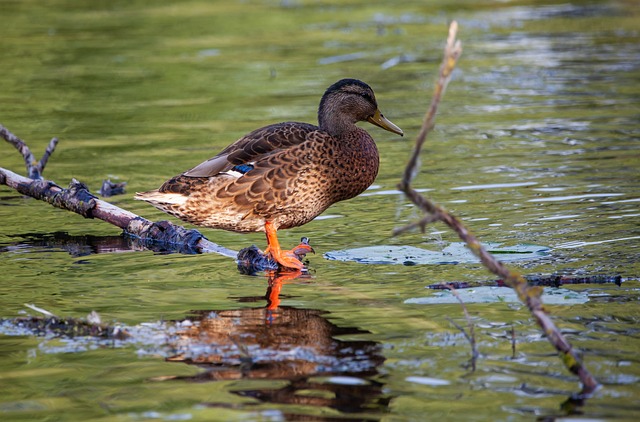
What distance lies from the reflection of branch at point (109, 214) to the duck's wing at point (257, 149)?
1.80ft

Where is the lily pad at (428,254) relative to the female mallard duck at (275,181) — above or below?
below

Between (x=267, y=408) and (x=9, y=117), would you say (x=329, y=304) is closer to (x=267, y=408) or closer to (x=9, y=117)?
(x=267, y=408)

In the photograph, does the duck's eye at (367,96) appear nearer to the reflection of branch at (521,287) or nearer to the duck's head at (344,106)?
the duck's head at (344,106)

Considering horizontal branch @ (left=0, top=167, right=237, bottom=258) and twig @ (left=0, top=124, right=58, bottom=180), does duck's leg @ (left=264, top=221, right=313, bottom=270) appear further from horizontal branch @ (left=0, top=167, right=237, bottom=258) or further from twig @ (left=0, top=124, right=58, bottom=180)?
twig @ (left=0, top=124, right=58, bottom=180)

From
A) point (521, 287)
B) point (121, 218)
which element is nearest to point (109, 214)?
point (121, 218)

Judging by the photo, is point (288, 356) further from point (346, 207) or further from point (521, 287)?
point (346, 207)

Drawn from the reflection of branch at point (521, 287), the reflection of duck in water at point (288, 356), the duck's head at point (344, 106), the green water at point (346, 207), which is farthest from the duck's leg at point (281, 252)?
the reflection of branch at point (521, 287)

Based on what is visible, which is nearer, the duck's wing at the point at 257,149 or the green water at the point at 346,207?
the green water at the point at 346,207

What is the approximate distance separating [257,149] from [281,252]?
0.68 metres

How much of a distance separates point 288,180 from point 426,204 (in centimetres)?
259

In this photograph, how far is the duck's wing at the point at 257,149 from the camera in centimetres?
698

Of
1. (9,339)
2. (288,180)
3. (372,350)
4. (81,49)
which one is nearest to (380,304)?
(372,350)

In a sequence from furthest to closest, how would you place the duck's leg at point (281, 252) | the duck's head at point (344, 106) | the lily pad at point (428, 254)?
the duck's head at point (344, 106) → the duck's leg at point (281, 252) → the lily pad at point (428, 254)

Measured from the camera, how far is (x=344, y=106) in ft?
24.1
